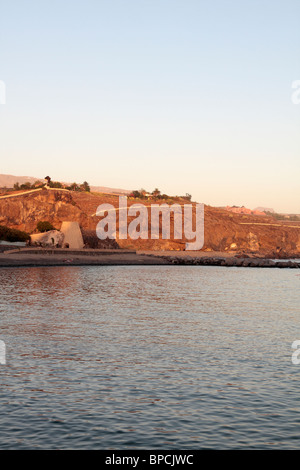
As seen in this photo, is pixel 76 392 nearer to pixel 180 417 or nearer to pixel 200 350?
pixel 180 417

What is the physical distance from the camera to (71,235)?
116312mm

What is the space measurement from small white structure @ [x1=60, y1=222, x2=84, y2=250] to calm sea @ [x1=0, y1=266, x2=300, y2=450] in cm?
8501

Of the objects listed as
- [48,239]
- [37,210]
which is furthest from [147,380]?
[37,210]

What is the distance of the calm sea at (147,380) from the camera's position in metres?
11.7

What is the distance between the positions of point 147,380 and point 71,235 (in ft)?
333

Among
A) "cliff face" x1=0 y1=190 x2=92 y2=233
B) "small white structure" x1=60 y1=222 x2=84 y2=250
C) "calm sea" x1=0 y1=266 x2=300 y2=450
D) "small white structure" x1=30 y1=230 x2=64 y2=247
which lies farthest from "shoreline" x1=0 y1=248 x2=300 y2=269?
"calm sea" x1=0 y1=266 x2=300 y2=450

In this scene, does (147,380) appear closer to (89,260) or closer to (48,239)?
(89,260)

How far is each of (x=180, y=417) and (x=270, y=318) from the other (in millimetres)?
17915

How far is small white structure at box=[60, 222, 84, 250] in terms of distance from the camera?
4555 inches

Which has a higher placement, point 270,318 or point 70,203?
point 70,203

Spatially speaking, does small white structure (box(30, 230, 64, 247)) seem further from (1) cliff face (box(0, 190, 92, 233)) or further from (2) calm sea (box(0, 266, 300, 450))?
(2) calm sea (box(0, 266, 300, 450))

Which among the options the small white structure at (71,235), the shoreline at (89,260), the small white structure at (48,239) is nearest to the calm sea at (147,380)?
the shoreline at (89,260)

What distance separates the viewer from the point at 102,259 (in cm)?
10325
